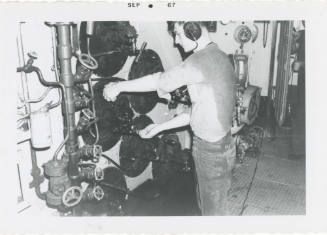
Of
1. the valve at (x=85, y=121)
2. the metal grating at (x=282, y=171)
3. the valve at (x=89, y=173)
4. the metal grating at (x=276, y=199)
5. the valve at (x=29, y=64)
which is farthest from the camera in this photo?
the metal grating at (x=282, y=171)

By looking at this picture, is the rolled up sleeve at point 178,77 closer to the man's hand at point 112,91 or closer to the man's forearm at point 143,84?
the man's forearm at point 143,84

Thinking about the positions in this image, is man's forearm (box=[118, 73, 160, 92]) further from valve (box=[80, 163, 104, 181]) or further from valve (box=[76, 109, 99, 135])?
valve (box=[80, 163, 104, 181])

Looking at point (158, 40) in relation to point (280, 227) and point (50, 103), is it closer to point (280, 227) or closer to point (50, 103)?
point (50, 103)

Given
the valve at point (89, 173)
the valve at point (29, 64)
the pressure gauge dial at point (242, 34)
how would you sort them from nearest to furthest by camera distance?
the valve at point (29, 64)
the valve at point (89, 173)
the pressure gauge dial at point (242, 34)

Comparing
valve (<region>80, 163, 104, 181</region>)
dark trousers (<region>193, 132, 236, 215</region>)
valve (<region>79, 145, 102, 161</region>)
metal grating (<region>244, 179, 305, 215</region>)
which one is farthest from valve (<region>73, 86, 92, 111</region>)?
metal grating (<region>244, 179, 305, 215</region>)

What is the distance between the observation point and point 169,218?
7.16 feet

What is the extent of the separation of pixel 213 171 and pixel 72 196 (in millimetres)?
911

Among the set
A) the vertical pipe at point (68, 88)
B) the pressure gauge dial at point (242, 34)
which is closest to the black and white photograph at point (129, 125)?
the vertical pipe at point (68, 88)

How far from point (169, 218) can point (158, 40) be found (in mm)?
1976

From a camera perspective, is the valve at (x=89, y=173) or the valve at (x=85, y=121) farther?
the valve at (x=85, y=121)

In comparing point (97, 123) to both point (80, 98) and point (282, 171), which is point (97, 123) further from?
point (282, 171)

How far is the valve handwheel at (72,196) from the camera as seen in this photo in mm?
1941

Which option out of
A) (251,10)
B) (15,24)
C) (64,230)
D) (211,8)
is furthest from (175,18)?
(64,230)

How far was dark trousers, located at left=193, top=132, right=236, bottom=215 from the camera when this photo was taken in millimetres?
2115
